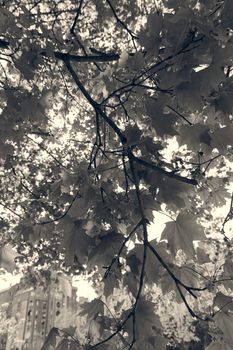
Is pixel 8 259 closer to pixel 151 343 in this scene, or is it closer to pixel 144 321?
pixel 144 321

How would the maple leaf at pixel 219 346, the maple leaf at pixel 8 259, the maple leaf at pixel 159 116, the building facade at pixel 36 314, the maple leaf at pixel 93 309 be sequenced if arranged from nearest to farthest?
the maple leaf at pixel 159 116, the maple leaf at pixel 219 346, the maple leaf at pixel 93 309, the maple leaf at pixel 8 259, the building facade at pixel 36 314

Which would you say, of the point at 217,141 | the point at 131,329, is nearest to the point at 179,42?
the point at 217,141

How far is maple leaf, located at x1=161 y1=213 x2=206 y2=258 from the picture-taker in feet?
9.02

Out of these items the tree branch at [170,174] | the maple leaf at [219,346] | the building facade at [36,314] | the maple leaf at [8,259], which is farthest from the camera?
the building facade at [36,314]

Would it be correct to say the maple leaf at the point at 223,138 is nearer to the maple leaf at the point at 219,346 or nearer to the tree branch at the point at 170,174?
the tree branch at the point at 170,174

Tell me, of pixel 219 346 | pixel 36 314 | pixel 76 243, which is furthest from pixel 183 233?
pixel 36 314

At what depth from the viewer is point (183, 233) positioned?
9.18ft

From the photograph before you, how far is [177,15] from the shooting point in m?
2.14

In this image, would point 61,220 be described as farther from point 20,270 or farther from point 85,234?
point 20,270

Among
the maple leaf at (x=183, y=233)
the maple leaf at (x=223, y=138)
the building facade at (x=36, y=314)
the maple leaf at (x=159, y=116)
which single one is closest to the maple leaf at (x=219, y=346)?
the maple leaf at (x=183, y=233)

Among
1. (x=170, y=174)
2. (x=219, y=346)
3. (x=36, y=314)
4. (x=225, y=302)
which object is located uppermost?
(x=36, y=314)

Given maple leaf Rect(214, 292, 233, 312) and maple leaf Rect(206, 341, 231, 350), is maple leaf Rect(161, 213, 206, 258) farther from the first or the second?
maple leaf Rect(206, 341, 231, 350)

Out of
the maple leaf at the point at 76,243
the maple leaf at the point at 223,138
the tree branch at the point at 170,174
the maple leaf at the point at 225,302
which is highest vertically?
the maple leaf at the point at 223,138

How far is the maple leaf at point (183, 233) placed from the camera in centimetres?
275
